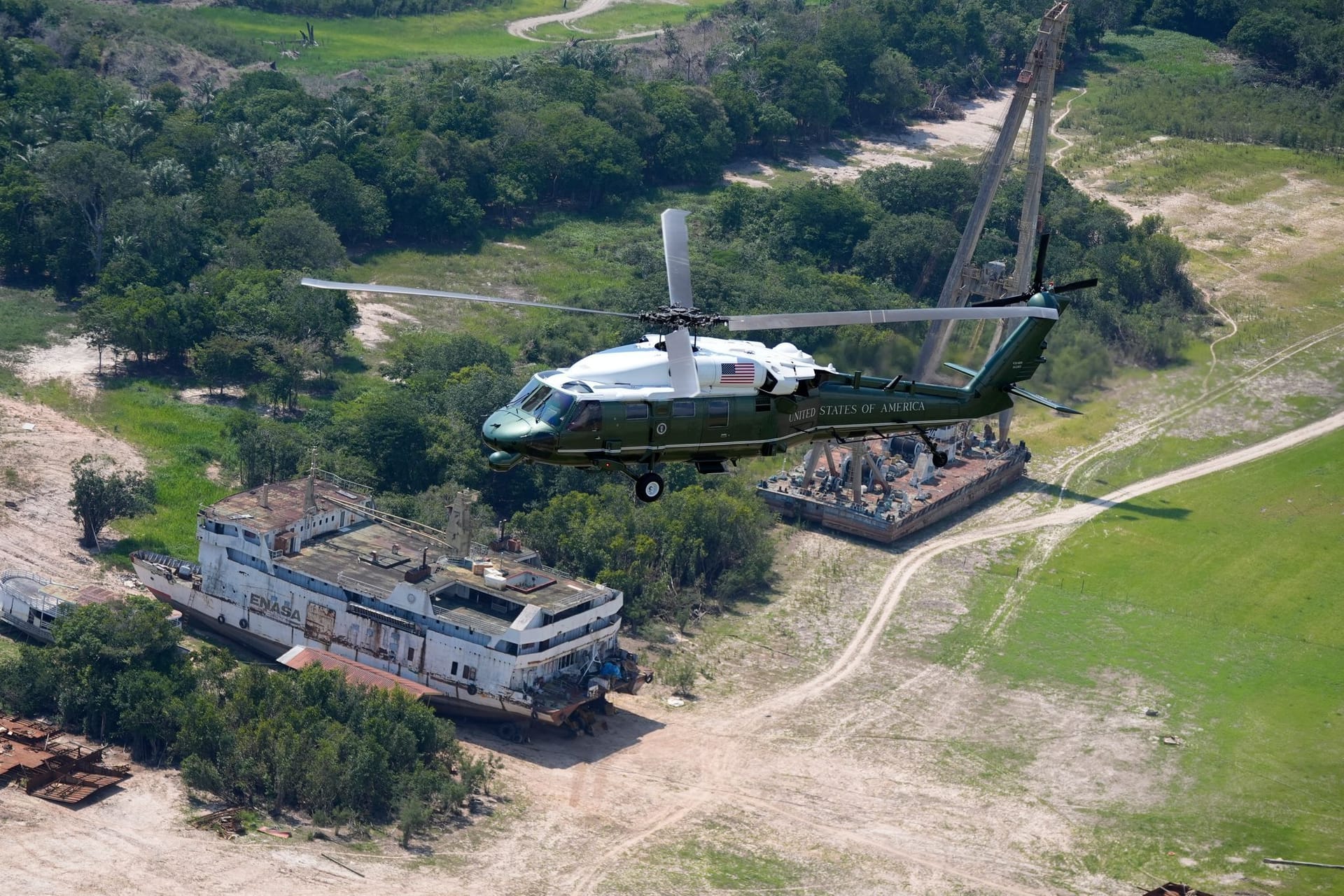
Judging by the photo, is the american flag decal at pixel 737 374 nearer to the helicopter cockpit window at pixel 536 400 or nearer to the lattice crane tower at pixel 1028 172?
the helicopter cockpit window at pixel 536 400

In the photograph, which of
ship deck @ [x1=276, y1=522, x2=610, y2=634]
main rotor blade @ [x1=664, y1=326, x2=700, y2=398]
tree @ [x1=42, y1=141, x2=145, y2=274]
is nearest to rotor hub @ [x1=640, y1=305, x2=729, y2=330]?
main rotor blade @ [x1=664, y1=326, x2=700, y2=398]

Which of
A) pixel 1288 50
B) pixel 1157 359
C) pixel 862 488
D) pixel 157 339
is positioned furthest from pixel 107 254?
pixel 1288 50

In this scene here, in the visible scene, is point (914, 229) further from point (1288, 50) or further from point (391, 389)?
point (1288, 50)

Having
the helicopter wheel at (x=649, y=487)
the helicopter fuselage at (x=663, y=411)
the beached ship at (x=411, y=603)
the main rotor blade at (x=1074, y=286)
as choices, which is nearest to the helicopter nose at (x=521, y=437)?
the helicopter fuselage at (x=663, y=411)

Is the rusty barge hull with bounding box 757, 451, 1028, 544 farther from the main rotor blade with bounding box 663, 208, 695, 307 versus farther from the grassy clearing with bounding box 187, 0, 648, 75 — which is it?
the grassy clearing with bounding box 187, 0, 648, 75

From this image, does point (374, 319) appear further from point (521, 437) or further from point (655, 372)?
point (521, 437)
